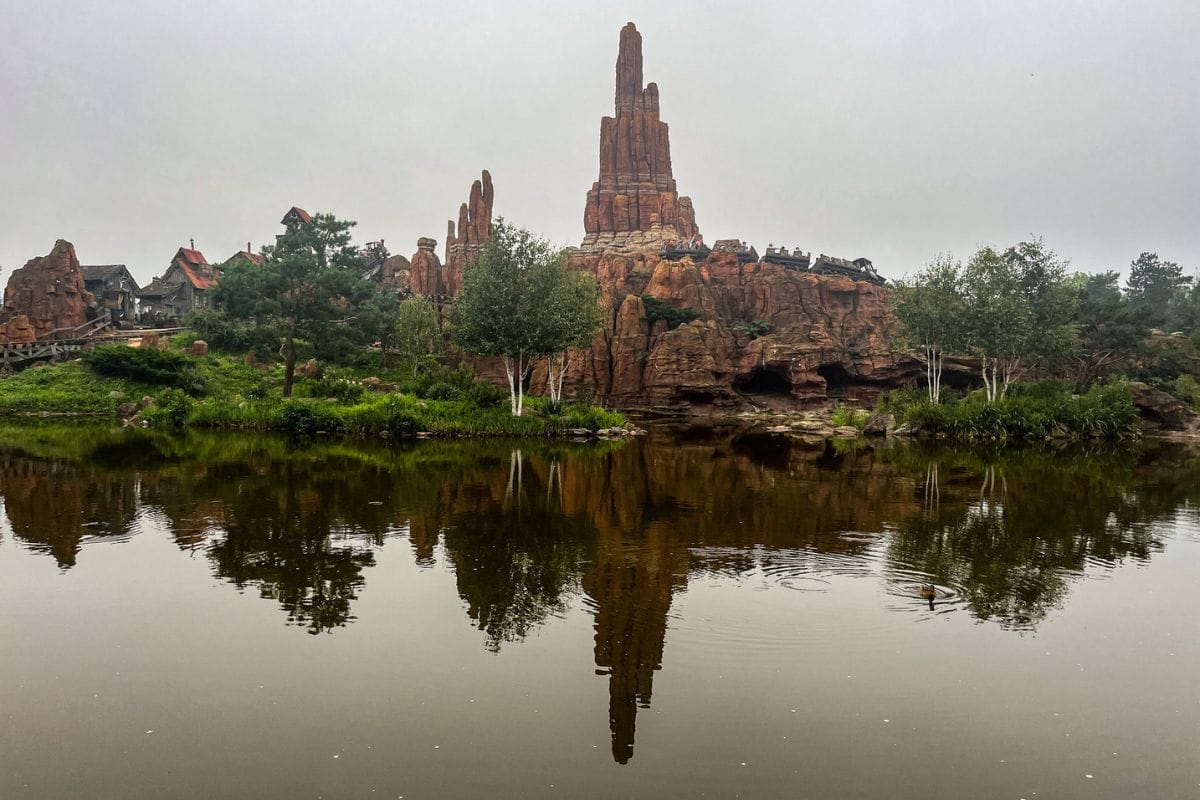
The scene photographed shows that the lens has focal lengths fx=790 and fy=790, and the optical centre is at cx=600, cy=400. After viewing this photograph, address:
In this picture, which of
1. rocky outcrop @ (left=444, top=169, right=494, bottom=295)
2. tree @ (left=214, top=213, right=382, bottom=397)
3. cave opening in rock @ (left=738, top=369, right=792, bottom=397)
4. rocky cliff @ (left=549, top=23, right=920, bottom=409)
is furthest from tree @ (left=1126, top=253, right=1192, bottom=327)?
tree @ (left=214, top=213, right=382, bottom=397)

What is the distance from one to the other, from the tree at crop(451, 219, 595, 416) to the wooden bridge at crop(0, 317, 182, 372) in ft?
105

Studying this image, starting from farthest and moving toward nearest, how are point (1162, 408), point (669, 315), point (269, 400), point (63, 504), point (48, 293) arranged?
1. point (669, 315)
2. point (48, 293)
3. point (1162, 408)
4. point (269, 400)
5. point (63, 504)

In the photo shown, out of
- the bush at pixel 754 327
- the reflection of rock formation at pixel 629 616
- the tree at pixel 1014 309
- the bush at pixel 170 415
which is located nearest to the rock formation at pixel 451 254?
the bush at pixel 754 327

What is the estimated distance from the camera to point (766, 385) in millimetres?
65062

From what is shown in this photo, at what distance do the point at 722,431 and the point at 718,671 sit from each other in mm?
37928

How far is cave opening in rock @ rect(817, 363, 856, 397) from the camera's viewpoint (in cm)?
6328

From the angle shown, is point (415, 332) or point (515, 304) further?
point (415, 332)

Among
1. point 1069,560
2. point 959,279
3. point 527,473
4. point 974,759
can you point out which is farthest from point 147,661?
point 959,279

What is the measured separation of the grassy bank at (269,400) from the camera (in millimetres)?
39188

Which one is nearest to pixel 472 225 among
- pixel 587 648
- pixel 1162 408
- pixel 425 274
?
pixel 425 274

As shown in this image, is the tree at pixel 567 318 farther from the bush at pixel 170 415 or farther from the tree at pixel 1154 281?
the tree at pixel 1154 281

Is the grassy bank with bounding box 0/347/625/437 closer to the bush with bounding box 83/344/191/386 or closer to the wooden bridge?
the bush with bounding box 83/344/191/386

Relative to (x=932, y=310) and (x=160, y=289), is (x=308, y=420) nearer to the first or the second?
(x=932, y=310)

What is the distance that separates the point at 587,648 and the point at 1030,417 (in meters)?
42.7
